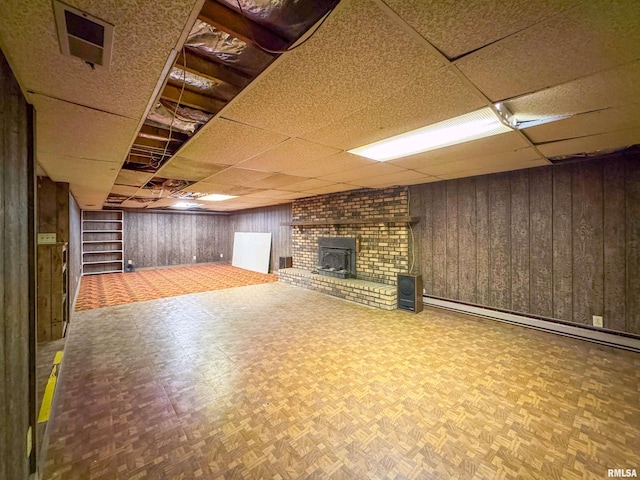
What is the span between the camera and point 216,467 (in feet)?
4.82

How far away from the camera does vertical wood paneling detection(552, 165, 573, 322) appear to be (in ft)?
10.5

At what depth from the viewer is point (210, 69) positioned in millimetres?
1385

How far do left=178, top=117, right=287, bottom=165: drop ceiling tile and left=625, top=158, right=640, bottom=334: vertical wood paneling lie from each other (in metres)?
3.66

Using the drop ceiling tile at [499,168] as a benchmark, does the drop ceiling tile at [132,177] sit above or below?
above

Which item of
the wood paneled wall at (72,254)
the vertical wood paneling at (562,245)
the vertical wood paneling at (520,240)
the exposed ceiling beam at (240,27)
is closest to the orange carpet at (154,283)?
the wood paneled wall at (72,254)

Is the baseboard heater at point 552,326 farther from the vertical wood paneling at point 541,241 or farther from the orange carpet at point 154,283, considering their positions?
the orange carpet at point 154,283

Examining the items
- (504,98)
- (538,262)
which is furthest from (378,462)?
(538,262)

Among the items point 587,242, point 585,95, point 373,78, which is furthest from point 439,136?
point 587,242

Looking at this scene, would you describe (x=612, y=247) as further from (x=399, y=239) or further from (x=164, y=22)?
(x=164, y=22)

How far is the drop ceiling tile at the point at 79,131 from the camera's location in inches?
61.1

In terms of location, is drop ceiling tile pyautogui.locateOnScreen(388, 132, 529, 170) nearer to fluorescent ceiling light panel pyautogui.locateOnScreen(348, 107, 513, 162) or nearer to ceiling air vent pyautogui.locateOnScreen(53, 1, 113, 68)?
fluorescent ceiling light panel pyautogui.locateOnScreen(348, 107, 513, 162)

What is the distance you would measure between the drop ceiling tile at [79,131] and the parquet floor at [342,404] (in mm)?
2023

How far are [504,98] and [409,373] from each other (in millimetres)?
2238

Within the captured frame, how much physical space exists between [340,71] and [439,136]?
1.35 metres
